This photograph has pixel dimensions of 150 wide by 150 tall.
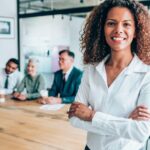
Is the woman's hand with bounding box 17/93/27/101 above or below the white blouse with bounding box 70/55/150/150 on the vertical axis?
below

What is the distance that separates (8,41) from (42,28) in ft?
7.57

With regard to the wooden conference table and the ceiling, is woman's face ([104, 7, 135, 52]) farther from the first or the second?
the ceiling

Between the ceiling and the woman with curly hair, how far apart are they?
12.3ft

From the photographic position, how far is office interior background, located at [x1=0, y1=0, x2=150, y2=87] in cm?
558

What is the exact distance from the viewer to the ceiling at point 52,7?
496 centimetres

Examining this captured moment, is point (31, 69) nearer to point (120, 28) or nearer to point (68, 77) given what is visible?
point (68, 77)

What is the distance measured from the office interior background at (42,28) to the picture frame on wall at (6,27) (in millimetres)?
21

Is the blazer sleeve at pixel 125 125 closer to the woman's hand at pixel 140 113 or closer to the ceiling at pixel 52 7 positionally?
the woman's hand at pixel 140 113

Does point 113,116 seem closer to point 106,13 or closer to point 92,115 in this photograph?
point 92,115

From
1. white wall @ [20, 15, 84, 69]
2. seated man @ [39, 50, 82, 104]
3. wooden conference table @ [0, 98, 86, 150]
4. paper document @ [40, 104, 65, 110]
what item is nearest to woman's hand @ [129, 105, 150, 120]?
wooden conference table @ [0, 98, 86, 150]

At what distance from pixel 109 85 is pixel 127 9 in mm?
301

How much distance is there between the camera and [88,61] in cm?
119

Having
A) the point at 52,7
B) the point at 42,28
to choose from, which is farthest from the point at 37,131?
the point at 42,28

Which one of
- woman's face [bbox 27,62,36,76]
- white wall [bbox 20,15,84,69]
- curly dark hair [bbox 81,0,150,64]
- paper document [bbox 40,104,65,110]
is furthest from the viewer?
white wall [bbox 20,15,84,69]
